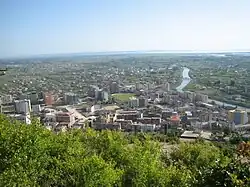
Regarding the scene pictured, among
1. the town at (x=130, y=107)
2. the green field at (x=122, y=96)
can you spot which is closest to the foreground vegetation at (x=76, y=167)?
the town at (x=130, y=107)

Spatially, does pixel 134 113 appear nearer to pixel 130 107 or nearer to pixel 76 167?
pixel 130 107

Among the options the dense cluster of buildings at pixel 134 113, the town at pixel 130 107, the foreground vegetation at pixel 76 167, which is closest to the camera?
the foreground vegetation at pixel 76 167

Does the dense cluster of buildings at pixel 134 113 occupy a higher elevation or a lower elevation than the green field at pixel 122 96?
higher

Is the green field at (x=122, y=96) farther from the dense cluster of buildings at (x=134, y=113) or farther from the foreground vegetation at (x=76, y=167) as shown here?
the foreground vegetation at (x=76, y=167)

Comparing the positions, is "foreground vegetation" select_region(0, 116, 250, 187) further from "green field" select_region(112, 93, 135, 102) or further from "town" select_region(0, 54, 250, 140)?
"green field" select_region(112, 93, 135, 102)

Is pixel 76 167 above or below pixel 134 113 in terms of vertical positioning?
above

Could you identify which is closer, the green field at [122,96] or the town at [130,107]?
the town at [130,107]

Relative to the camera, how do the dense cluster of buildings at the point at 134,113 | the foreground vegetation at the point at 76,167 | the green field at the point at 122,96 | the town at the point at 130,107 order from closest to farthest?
the foreground vegetation at the point at 76,167 < the town at the point at 130,107 < the dense cluster of buildings at the point at 134,113 < the green field at the point at 122,96

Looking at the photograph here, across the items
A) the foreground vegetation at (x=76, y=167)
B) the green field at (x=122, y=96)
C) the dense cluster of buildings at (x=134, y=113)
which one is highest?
the foreground vegetation at (x=76, y=167)

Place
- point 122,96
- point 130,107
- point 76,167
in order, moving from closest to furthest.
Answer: point 76,167 → point 130,107 → point 122,96

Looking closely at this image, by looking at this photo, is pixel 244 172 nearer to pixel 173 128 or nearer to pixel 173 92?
pixel 173 128

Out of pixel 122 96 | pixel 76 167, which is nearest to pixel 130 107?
pixel 122 96
